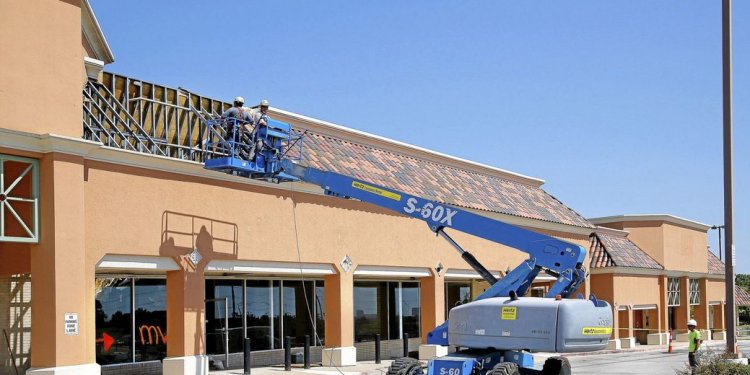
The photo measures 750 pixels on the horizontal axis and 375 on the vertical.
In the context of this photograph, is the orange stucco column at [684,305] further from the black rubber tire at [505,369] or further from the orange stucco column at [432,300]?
the black rubber tire at [505,369]

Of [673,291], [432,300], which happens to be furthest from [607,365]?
[673,291]

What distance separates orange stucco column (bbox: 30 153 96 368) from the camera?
18.2 metres

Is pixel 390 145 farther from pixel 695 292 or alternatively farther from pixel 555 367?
pixel 695 292

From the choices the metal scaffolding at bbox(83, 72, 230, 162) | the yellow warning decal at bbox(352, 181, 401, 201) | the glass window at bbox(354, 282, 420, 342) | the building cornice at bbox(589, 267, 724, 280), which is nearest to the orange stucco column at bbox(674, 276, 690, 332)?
the building cornice at bbox(589, 267, 724, 280)

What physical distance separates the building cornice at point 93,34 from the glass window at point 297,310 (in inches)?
358

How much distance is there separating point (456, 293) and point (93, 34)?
18948 mm

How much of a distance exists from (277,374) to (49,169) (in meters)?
9.21

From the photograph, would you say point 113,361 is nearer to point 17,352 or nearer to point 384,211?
point 17,352

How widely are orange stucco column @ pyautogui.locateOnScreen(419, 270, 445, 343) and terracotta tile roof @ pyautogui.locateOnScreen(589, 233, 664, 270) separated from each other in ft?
48.4

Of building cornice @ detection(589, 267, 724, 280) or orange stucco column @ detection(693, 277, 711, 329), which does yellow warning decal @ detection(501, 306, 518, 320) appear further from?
orange stucco column @ detection(693, 277, 711, 329)

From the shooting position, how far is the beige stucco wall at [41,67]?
17859 mm

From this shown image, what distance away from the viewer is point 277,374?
80.7 ft

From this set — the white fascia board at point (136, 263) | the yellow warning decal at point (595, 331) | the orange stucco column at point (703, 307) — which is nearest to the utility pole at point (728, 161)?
the yellow warning decal at point (595, 331)

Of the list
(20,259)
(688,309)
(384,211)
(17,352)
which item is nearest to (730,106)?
(384,211)
